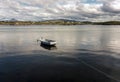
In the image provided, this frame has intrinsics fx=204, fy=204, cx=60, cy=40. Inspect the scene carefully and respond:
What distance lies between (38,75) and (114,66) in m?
18.0

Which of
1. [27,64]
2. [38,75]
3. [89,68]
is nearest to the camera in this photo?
[38,75]

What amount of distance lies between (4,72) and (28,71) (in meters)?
4.75

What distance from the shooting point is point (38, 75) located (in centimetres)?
3872

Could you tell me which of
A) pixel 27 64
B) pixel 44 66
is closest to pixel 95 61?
pixel 44 66

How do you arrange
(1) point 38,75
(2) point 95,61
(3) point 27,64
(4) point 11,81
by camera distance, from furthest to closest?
(2) point 95,61 < (3) point 27,64 < (1) point 38,75 < (4) point 11,81

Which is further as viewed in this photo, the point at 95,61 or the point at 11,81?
the point at 95,61

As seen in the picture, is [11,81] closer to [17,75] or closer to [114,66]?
[17,75]

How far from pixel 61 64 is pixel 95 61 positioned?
9.41 meters

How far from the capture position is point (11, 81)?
3531cm

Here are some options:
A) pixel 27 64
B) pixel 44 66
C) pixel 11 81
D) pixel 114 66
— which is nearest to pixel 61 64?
pixel 44 66

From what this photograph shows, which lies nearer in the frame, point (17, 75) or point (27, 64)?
point (17, 75)

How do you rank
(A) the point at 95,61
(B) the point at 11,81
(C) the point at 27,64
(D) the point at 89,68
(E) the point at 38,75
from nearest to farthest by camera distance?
(B) the point at 11,81 < (E) the point at 38,75 < (D) the point at 89,68 < (C) the point at 27,64 < (A) the point at 95,61

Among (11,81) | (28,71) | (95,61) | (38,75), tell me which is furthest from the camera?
(95,61)

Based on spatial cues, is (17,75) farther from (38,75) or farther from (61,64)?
(61,64)
